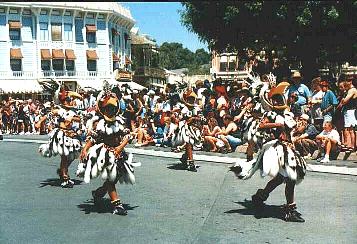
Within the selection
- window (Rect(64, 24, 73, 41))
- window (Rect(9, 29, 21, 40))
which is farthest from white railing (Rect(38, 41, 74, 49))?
window (Rect(9, 29, 21, 40))

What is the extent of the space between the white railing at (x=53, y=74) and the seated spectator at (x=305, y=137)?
4161 centimetres

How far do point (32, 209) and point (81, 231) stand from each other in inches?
71.6

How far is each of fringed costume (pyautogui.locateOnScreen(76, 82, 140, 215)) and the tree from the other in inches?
613

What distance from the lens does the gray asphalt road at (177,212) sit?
265 inches

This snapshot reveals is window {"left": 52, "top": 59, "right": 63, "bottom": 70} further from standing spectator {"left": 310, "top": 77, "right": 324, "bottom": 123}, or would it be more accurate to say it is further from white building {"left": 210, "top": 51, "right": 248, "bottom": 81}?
standing spectator {"left": 310, "top": 77, "right": 324, "bottom": 123}

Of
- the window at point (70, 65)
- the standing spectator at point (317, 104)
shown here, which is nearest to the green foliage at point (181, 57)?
the window at point (70, 65)

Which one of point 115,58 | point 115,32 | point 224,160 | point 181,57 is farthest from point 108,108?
point 181,57

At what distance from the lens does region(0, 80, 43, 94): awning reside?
160 feet

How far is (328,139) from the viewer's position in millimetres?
12695

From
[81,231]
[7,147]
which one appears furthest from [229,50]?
[81,231]

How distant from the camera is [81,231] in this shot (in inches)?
278

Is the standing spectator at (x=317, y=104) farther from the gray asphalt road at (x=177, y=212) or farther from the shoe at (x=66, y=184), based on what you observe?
the shoe at (x=66, y=184)

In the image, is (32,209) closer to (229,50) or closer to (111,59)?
(229,50)

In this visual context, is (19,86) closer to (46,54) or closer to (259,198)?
(46,54)
